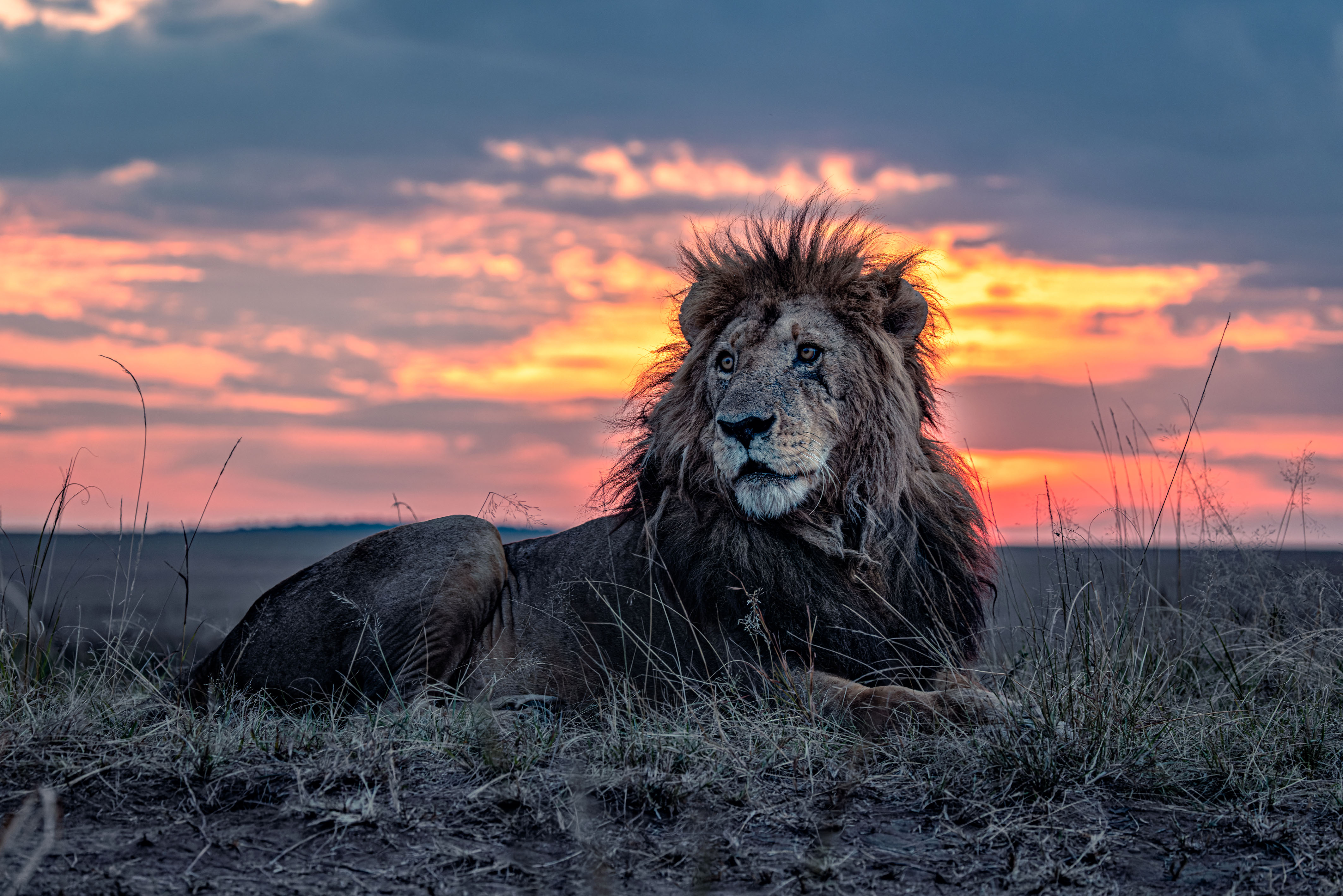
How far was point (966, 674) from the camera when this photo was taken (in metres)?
5.00

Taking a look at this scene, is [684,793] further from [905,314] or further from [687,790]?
[905,314]

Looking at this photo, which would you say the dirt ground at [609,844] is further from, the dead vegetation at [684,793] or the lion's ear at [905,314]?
the lion's ear at [905,314]

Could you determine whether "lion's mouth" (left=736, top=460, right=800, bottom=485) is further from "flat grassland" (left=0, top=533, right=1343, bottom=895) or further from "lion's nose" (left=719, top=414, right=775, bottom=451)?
"flat grassland" (left=0, top=533, right=1343, bottom=895)

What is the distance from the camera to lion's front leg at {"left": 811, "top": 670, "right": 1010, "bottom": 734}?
4371 millimetres

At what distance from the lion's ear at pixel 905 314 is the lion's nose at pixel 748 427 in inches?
38.4

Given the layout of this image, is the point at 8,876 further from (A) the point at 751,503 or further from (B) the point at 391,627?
(A) the point at 751,503

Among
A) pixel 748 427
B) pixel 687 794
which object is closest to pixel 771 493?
pixel 748 427

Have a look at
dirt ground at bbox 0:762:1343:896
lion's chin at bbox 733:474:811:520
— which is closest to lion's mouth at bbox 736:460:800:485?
lion's chin at bbox 733:474:811:520

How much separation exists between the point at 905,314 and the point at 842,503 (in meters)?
1.02

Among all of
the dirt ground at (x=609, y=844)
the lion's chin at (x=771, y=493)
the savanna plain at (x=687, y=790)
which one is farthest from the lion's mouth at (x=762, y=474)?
the dirt ground at (x=609, y=844)

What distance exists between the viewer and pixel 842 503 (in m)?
5.07

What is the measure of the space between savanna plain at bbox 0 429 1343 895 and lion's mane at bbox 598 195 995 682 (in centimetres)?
25

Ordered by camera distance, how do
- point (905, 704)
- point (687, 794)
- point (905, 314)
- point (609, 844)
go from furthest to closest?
point (905, 314), point (905, 704), point (687, 794), point (609, 844)

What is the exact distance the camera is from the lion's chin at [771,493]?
4867 millimetres
